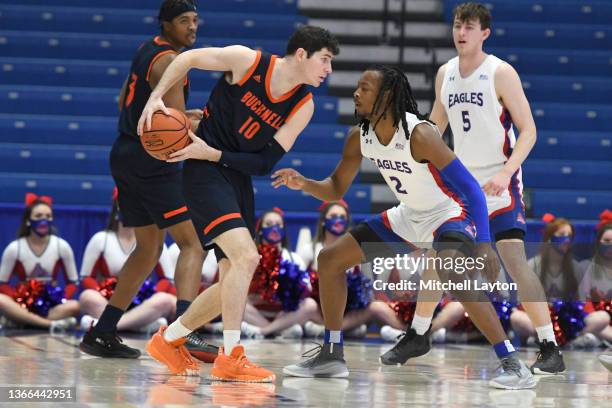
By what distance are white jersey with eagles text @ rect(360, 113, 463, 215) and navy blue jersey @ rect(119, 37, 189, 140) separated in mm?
1128

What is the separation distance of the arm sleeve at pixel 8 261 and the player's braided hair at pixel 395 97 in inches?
158

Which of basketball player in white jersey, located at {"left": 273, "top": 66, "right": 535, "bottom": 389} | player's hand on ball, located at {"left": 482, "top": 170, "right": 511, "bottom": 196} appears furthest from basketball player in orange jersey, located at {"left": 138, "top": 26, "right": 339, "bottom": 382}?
player's hand on ball, located at {"left": 482, "top": 170, "right": 511, "bottom": 196}

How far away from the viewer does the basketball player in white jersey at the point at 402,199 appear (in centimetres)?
479

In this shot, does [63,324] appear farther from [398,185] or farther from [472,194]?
[472,194]

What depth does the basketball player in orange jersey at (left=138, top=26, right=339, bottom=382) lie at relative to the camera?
4.77m

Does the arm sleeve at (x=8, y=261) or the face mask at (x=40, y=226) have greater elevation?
the face mask at (x=40, y=226)

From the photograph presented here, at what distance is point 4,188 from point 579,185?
5.86 m

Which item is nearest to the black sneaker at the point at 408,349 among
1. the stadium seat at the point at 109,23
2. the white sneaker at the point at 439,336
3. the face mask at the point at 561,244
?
the white sneaker at the point at 439,336

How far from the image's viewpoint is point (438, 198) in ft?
16.4

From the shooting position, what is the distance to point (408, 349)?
5742 millimetres

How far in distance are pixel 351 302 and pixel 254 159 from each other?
11.2 feet

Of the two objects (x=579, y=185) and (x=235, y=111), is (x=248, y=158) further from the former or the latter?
(x=579, y=185)

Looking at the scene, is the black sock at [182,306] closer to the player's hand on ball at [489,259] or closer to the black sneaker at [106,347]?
the black sneaker at [106,347]

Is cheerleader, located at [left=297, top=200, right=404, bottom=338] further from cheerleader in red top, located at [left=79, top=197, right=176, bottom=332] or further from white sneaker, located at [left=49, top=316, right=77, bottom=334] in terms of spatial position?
white sneaker, located at [left=49, top=316, right=77, bottom=334]
